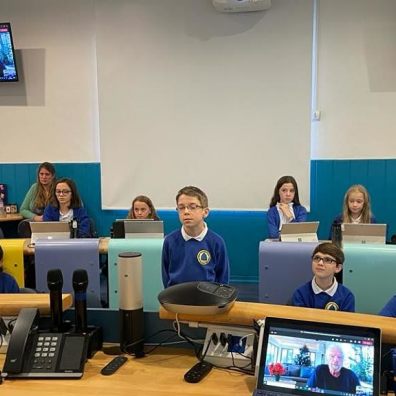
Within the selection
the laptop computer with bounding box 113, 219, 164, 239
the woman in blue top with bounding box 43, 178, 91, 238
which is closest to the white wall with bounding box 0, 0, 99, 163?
the woman in blue top with bounding box 43, 178, 91, 238

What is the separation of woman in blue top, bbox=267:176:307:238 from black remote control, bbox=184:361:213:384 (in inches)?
111

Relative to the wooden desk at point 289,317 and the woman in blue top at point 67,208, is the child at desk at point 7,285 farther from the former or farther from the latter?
the woman in blue top at point 67,208

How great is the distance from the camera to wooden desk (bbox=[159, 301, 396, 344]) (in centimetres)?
146

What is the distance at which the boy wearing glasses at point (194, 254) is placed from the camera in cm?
257

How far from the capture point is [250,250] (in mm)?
5371

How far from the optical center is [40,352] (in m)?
1.60

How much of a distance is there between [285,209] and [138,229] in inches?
62.3

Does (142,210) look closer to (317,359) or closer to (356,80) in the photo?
(356,80)

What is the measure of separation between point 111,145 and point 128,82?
729 mm

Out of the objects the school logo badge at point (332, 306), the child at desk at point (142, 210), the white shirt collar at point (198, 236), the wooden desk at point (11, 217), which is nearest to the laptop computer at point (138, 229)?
the child at desk at point (142, 210)

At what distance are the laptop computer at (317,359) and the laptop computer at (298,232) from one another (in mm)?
1909

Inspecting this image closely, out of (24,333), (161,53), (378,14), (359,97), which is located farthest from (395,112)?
(24,333)

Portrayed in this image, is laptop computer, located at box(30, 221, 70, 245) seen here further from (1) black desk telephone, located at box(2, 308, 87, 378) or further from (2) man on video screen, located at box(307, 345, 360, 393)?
(2) man on video screen, located at box(307, 345, 360, 393)

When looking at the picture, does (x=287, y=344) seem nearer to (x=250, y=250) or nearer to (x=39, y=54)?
(x=250, y=250)
